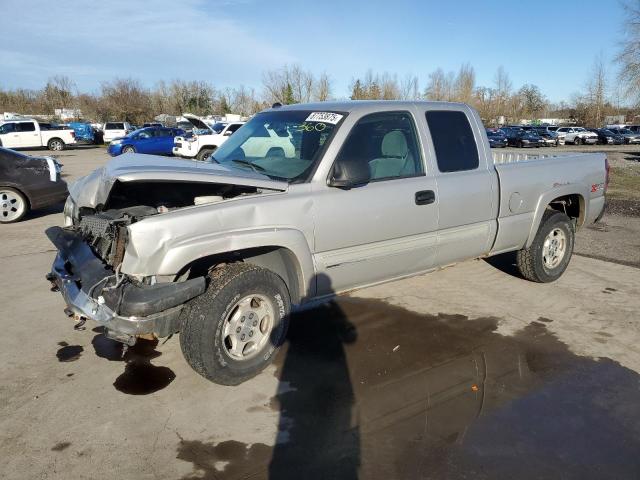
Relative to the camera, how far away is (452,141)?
183 inches

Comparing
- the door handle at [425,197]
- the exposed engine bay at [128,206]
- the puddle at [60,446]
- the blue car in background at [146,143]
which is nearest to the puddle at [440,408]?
the puddle at [60,446]

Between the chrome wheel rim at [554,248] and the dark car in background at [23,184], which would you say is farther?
the dark car in background at [23,184]

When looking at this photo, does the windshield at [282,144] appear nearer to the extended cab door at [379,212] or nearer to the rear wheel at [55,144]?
the extended cab door at [379,212]

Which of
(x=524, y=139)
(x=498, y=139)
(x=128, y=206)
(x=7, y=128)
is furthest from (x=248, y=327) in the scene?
(x=524, y=139)

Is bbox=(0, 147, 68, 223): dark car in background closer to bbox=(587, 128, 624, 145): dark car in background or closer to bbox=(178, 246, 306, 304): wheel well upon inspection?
Answer: bbox=(178, 246, 306, 304): wheel well

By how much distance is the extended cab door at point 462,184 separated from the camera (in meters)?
4.47

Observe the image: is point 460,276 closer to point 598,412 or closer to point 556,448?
point 598,412

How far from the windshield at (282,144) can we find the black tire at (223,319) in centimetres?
82

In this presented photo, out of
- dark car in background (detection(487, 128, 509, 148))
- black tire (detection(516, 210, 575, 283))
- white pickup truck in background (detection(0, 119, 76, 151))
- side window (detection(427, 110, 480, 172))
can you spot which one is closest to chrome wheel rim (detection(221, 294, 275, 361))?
side window (detection(427, 110, 480, 172))

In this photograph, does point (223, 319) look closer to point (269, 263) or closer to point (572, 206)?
point (269, 263)

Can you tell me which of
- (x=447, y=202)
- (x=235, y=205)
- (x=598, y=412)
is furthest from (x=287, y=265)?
(x=598, y=412)

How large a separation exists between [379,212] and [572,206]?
3.30 meters

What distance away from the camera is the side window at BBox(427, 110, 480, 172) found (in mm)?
4492

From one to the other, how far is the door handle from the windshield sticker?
0.93 metres
